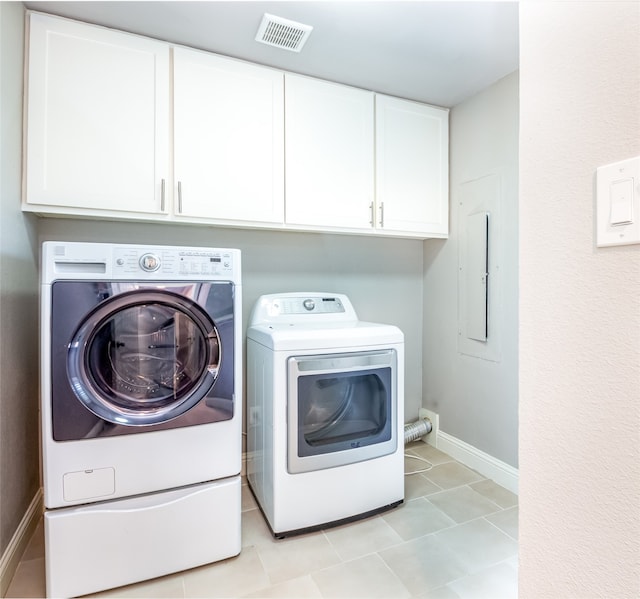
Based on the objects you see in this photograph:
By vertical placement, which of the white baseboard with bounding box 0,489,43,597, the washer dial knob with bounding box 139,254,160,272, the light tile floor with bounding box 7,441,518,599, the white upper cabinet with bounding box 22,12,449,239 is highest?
the white upper cabinet with bounding box 22,12,449,239

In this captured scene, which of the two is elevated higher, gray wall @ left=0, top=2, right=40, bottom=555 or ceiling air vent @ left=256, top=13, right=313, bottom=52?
ceiling air vent @ left=256, top=13, right=313, bottom=52

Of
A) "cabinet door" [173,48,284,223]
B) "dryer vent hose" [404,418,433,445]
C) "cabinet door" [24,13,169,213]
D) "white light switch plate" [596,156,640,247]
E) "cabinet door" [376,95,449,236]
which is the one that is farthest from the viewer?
"dryer vent hose" [404,418,433,445]

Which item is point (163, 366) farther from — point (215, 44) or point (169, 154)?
point (215, 44)

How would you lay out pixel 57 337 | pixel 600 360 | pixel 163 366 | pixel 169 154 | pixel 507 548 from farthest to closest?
pixel 169 154 < pixel 507 548 < pixel 163 366 < pixel 57 337 < pixel 600 360

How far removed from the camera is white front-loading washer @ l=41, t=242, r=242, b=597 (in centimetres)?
133

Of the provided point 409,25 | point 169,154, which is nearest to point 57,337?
point 169,154

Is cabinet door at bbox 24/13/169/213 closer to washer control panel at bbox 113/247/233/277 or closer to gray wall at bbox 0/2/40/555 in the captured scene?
gray wall at bbox 0/2/40/555

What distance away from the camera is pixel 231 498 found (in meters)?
1.56

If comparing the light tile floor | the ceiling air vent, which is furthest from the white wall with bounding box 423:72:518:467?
the ceiling air vent

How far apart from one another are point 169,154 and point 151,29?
22.0 inches

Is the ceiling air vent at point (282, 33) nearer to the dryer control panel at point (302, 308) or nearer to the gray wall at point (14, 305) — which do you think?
the gray wall at point (14, 305)

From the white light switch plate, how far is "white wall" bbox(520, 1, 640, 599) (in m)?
0.02

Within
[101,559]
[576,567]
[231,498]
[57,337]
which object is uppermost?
[57,337]

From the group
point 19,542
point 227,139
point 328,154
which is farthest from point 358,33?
point 19,542
